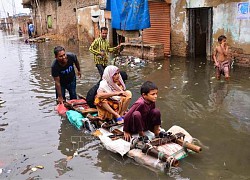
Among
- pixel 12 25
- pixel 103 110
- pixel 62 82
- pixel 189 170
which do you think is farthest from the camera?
pixel 12 25

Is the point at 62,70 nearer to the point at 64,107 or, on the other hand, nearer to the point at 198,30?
the point at 64,107

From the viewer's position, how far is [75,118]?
213 inches

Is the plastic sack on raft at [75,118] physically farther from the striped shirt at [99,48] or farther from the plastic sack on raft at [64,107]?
the striped shirt at [99,48]

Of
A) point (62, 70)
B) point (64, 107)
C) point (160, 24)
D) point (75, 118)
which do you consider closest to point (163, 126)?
point (75, 118)

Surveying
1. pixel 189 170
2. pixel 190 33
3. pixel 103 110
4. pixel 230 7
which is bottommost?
pixel 189 170

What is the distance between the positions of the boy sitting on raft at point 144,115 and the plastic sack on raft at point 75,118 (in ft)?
4.23

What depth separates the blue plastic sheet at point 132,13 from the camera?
1098 cm

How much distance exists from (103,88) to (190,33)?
7997mm

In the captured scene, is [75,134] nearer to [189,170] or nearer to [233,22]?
[189,170]

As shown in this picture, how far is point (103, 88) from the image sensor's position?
16.0ft

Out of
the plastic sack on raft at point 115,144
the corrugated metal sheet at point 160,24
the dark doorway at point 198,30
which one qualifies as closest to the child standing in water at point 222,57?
the dark doorway at point 198,30

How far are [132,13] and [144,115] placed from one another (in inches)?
297

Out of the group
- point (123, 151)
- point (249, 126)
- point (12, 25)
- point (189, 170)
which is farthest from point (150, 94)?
point (12, 25)

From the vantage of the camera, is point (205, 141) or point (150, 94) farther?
point (205, 141)
